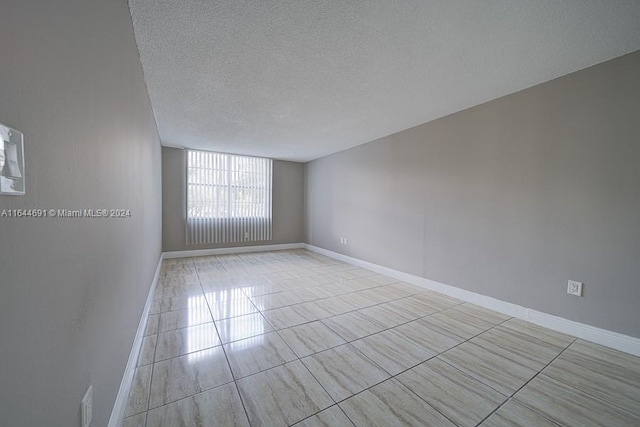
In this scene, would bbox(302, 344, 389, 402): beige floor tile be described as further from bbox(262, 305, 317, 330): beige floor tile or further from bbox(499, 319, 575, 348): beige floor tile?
bbox(499, 319, 575, 348): beige floor tile

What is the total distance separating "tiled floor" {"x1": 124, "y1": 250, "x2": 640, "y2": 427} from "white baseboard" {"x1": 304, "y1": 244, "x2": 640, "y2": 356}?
9 centimetres

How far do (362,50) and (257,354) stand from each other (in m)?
2.54

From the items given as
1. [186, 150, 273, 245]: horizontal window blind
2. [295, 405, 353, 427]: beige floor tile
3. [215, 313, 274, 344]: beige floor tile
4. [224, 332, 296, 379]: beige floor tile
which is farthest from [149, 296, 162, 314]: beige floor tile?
[186, 150, 273, 245]: horizontal window blind

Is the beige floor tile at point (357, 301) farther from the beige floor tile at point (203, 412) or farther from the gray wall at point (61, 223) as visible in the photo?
the gray wall at point (61, 223)

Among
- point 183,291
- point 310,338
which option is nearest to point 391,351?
point 310,338

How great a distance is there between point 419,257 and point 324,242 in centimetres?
258

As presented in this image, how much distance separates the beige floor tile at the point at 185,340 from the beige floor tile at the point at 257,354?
7.9 inches

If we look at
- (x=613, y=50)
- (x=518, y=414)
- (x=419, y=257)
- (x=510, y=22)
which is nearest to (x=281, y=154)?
(x=419, y=257)

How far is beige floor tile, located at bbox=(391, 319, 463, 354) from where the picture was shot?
2.01 metres

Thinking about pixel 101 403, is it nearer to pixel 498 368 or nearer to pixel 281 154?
pixel 498 368

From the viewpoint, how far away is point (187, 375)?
162 centimetres

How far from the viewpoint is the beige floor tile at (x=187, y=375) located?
146 cm

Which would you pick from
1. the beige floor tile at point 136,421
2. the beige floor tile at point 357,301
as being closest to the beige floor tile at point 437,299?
the beige floor tile at point 357,301

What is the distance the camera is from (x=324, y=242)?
5.70 meters
